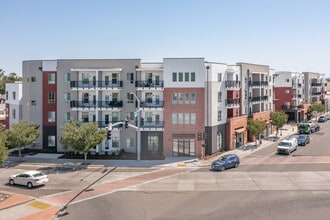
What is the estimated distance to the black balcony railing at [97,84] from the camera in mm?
50125

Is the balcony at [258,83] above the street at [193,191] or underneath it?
above

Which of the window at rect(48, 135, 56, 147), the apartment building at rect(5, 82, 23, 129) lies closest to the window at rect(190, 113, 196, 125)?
the window at rect(48, 135, 56, 147)

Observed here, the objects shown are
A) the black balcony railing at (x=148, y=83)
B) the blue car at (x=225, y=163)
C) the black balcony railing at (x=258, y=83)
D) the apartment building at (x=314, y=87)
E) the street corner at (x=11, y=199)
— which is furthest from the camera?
the apartment building at (x=314, y=87)

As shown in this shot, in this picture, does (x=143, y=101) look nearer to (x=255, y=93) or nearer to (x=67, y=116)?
(x=67, y=116)

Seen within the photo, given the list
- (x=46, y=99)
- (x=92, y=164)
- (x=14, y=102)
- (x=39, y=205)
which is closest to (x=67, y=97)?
(x=46, y=99)

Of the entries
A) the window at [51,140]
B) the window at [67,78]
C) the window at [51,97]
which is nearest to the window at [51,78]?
the window at [51,97]

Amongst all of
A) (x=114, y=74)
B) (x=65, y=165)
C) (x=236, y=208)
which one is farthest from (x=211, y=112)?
(x=236, y=208)

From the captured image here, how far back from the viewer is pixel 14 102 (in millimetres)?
57375

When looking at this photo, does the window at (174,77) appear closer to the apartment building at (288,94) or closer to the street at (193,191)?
the street at (193,191)

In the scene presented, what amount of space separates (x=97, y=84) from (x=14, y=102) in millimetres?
17067

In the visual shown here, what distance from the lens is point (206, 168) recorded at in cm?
4175

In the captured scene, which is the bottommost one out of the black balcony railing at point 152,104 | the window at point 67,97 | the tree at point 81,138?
the tree at point 81,138

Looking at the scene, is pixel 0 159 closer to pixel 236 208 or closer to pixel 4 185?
pixel 4 185

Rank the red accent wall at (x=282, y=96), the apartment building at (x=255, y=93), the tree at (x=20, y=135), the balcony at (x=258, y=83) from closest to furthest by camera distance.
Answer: the tree at (x=20, y=135) → the apartment building at (x=255, y=93) → the balcony at (x=258, y=83) → the red accent wall at (x=282, y=96)
